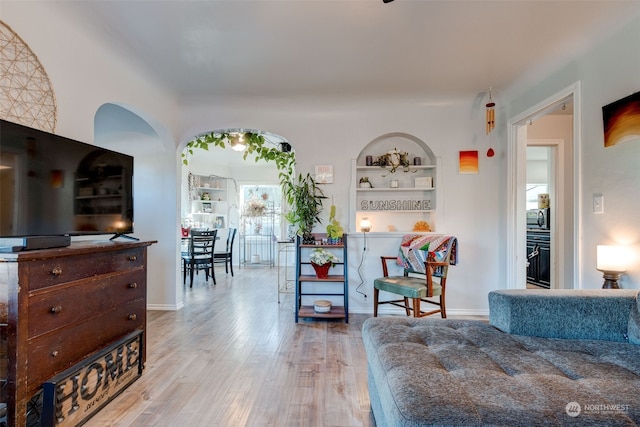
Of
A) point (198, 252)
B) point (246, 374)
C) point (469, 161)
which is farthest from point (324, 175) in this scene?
point (198, 252)

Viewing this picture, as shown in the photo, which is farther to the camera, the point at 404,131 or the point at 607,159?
the point at 404,131

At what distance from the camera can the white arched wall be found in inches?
144

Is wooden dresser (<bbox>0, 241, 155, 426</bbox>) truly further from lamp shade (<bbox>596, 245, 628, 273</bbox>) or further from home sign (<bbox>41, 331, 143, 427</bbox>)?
lamp shade (<bbox>596, 245, 628, 273</bbox>)

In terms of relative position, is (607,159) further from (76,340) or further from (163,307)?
(163,307)

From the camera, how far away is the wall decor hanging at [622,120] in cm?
193

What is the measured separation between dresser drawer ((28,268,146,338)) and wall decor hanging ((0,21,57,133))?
1.00 meters

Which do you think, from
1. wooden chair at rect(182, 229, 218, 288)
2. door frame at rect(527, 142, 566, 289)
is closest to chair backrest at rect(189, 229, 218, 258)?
wooden chair at rect(182, 229, 218, 288)

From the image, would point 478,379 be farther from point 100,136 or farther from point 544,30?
point 100,136

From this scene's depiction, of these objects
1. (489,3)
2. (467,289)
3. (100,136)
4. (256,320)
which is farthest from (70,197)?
(467,289)

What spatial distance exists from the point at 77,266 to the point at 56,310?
0.24m

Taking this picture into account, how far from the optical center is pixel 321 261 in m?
3.25

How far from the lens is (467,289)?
3543 millimetres

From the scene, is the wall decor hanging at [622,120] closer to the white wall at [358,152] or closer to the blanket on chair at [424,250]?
the white wall at [358,152]

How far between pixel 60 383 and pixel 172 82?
8.91 feet
